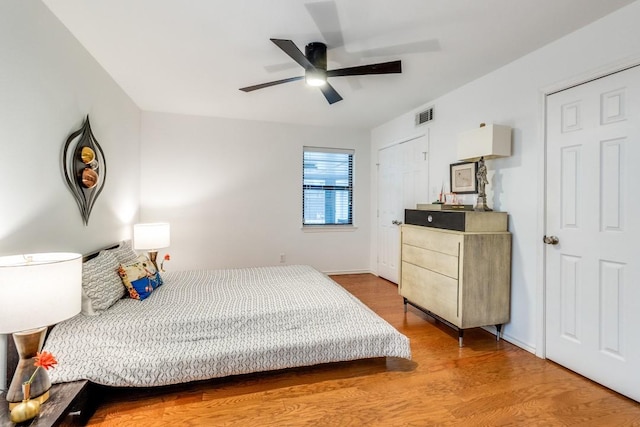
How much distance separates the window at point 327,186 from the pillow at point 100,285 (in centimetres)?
276

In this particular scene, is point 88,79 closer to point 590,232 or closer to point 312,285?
point 312,285

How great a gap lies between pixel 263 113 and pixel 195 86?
Answer: 3.45 feet

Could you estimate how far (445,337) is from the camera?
8.58ft

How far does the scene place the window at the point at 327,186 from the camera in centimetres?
469

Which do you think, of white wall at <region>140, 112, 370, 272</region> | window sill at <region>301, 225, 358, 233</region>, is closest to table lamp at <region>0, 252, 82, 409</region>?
white wall at <region>140, 112, 370, 272</region>

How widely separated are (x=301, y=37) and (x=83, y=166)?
190 cm

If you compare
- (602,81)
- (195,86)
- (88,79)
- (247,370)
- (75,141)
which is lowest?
(247,370)

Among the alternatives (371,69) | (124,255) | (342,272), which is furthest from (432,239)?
(124,255)

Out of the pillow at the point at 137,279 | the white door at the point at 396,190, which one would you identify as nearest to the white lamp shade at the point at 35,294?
the pillow at the point at 137,279

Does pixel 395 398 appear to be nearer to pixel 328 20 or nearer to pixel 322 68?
pixel 322 68

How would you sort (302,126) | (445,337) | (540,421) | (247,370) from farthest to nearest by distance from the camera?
(302,126) → (445,337) → (247,370) → (540,421)

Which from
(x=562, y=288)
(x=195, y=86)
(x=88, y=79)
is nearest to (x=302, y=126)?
(x=195, y=86)

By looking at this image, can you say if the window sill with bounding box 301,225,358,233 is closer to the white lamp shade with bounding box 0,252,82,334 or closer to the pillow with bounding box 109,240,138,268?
the pillow with bounding box 109,240,138,268

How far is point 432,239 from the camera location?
8.98ft
